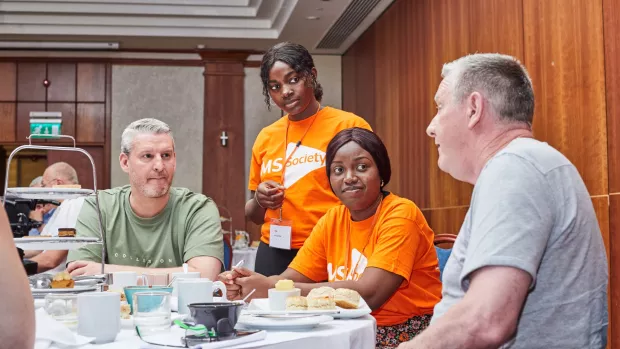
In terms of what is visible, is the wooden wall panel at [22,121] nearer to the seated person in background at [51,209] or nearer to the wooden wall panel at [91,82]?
the wooden wall panel at [91,82]

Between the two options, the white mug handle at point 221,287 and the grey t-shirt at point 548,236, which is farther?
the white mug handle at point 221,287

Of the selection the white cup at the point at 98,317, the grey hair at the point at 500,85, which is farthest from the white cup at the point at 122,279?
the grey hair at the point at 500,85

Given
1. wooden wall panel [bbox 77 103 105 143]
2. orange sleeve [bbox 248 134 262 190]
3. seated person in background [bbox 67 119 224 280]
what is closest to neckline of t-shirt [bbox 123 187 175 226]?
seated person in background [bbox 67 119 224 280]

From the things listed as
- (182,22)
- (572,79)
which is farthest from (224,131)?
(572,79)

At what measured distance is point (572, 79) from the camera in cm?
376

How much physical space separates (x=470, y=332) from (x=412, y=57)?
5523mm

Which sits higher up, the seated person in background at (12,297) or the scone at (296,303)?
the seated person in background at (12,297)

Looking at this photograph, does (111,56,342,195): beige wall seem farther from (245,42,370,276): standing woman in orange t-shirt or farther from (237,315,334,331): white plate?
(237,315,334,331): white plate

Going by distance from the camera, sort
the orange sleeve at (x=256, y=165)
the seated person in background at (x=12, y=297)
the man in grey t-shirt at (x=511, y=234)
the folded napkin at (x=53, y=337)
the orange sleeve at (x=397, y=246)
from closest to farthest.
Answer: the seated person in background at (x=12, y=297) < the man in grey t-shirt at (x=511, y=234) < the folded napkin at (x=53, y=337) < the orange sleeve at (x=397, y=246) < the orange sleeve at (x=256, y=165)

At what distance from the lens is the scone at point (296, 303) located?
1.64 metres

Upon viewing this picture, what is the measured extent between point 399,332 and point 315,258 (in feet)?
1.39

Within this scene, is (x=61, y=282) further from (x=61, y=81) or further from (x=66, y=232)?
(x=61, y=81)

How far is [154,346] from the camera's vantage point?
1.29 meters

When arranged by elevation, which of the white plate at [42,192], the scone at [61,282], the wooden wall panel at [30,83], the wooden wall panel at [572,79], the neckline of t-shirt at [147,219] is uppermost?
the wooden wall panel at [30,83]
